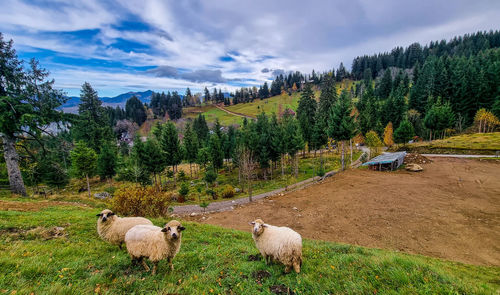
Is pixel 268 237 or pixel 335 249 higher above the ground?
pixel 268 237

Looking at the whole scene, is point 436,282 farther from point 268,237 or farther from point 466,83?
point 466,83

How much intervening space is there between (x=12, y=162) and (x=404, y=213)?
31789 mm

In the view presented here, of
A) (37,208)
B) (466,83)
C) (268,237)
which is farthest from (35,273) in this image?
(466,83)

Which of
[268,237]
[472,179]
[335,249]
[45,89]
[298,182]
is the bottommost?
[298,182]

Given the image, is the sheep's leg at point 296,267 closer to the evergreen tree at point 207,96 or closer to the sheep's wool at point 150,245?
the sheep's wool at point 150,245

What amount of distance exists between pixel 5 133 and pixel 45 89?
3.93 meters

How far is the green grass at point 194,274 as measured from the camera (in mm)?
4215

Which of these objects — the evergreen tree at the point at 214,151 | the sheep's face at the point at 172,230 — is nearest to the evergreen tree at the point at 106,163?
the evergreen tree at the point at 214,151

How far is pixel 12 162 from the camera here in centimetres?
1420

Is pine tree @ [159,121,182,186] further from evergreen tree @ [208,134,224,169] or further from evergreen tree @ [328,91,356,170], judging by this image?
evergreen tree @ [328,91,356,170]

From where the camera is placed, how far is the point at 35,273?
417 centimetres

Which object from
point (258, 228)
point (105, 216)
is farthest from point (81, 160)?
point (258, 228)

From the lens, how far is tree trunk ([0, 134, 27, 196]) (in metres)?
13.6

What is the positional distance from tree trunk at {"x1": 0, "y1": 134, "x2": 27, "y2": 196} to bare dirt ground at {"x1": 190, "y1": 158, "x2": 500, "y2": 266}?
14508mm
